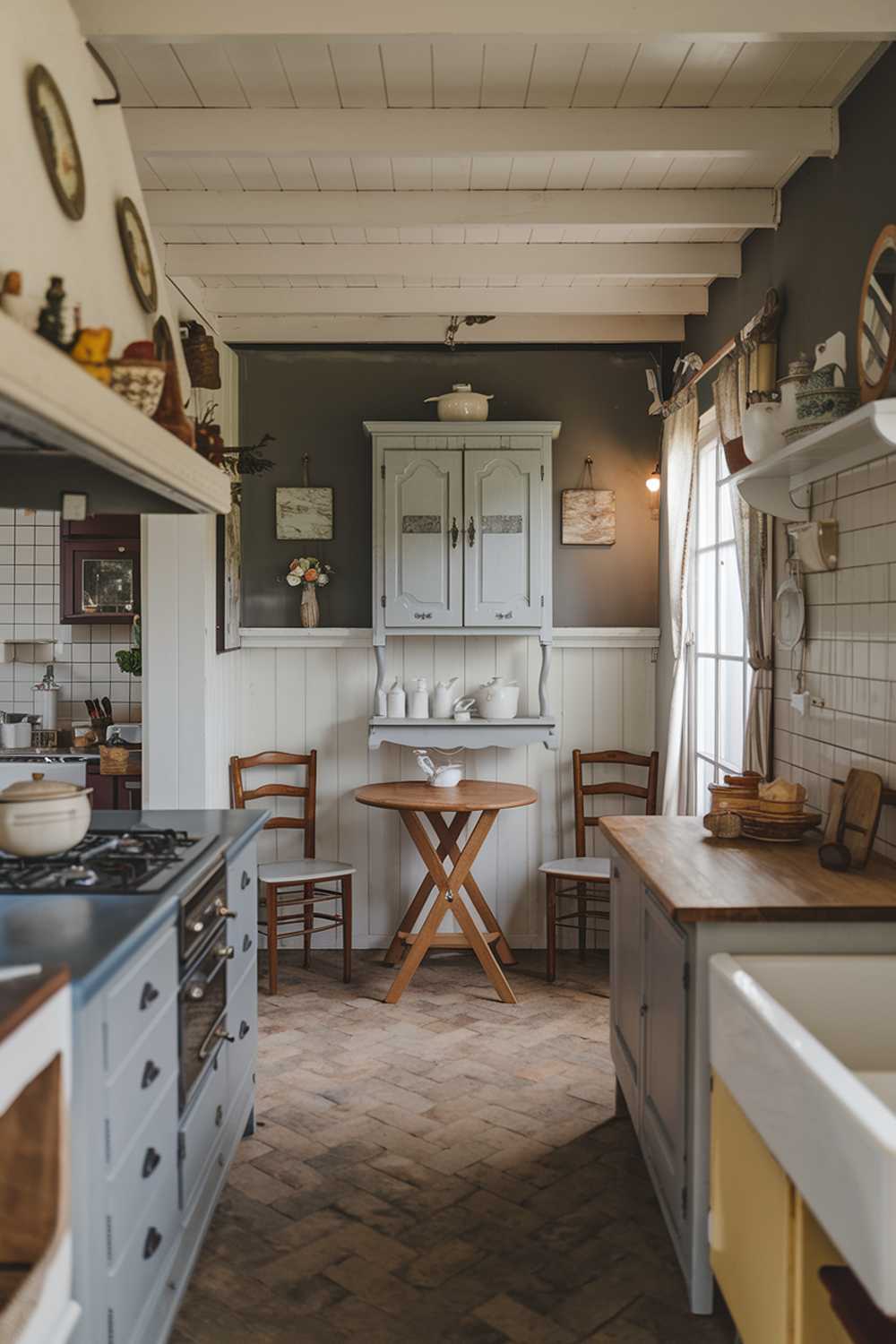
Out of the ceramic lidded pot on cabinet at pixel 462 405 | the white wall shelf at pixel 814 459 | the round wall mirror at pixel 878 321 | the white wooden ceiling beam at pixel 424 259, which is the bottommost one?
the white wall shelf at pixel 814 459

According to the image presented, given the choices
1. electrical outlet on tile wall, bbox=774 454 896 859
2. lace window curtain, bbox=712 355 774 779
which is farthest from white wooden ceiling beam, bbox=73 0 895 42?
lace window curtain, bbox=712 355 774 779

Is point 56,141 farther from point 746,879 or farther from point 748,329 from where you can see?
point 748,329

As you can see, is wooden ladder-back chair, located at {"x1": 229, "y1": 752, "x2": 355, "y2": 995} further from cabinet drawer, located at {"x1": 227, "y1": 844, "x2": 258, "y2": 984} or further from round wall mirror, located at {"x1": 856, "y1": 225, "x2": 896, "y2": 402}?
round wall mirror, located at {"x1": 856, "y1": 225, "x2": 896, "y2": 402}

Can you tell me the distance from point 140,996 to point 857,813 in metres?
1.77

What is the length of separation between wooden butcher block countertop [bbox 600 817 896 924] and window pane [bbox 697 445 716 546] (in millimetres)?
1834

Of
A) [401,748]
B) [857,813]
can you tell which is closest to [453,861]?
[401,748]

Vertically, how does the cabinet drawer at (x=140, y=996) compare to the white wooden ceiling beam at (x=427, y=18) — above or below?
below

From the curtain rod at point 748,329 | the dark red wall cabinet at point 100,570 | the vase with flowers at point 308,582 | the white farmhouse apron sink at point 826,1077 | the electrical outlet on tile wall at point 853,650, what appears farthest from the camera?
the dark red wall cabinet at point 100,570

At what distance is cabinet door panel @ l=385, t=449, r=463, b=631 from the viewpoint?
198 inches

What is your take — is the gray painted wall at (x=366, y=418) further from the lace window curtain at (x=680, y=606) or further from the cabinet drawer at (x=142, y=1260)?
the cabinet drawer at (x=142, y=1260)

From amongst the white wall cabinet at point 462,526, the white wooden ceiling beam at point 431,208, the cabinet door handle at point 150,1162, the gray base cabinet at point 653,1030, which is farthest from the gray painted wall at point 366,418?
the cabinet door handle at point 150,1162

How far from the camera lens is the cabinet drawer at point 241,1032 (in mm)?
3027

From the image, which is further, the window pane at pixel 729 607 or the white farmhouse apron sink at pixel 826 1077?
the window pane at pixel 729 607

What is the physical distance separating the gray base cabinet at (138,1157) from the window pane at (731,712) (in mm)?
2331
